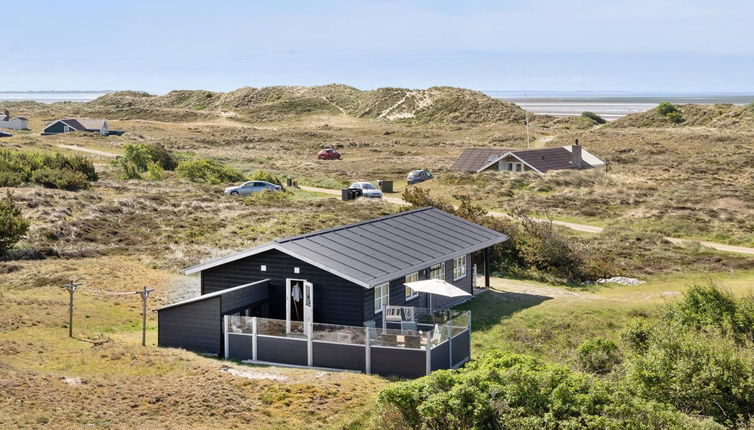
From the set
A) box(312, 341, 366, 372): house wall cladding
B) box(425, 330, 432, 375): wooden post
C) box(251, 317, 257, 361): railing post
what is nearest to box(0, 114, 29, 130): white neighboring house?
box(251, 317, 257, 361): railing post

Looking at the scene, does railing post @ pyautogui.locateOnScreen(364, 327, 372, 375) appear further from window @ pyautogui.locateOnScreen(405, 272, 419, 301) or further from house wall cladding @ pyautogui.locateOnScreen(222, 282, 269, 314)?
window @ pyautogui.locateOnScreen(405, 272, 419, 301)

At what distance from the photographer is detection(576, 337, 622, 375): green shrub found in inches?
1014

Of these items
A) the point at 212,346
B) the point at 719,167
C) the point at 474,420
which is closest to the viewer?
the point at 474,420

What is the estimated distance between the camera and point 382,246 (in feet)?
98.2

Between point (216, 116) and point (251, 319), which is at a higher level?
point (216, 116)

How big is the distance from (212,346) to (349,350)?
429cm

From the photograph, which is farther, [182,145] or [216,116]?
[216,116]

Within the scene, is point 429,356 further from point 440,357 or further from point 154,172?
point 154,172

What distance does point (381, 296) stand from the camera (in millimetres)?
27859

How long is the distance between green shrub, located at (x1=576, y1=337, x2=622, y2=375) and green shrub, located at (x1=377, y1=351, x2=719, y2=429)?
5.84 metres

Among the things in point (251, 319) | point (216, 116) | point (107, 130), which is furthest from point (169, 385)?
point (216, 116)

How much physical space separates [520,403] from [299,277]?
10107 mm

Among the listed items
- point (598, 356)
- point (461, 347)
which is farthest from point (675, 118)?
point (461, 347)

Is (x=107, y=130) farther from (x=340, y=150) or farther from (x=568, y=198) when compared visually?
(x=568, y=198)
